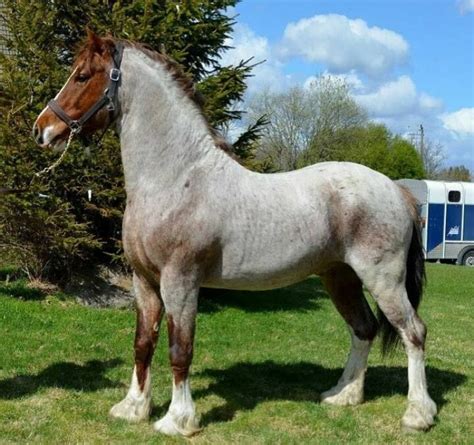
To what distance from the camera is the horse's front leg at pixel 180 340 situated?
12.9ft

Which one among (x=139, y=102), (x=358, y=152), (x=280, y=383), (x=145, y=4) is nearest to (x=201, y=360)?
(x=280, y=383)

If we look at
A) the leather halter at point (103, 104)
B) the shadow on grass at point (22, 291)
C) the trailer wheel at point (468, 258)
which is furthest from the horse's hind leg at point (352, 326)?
the trailer wheel at point (468, 258)

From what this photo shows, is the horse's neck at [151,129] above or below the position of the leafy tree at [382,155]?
below

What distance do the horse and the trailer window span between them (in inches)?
699

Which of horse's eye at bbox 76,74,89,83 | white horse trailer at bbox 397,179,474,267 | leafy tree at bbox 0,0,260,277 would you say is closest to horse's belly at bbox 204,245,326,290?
horse's eye at bbox 76,74,89,83

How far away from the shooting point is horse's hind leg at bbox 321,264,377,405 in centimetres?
487

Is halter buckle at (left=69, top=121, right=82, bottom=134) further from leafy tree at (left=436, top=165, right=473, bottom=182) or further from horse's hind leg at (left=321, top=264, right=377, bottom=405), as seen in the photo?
leafy tree at (left=436, top=165, right=473, bottom=182)

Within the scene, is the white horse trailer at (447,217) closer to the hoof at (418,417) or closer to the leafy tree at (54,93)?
the leafy tree at (54,93)

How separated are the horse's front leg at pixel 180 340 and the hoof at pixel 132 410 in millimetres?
260

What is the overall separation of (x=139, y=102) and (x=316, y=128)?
3094cm

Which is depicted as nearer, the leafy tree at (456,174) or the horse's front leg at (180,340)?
the horse's front leg at (180,340)

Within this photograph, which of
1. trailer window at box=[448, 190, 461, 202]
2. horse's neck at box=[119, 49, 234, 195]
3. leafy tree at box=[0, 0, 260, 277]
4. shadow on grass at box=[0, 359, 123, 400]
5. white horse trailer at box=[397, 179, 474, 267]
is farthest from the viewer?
trailer window at box=[448, 190, 461, 202]

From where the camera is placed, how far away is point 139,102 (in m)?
4.08

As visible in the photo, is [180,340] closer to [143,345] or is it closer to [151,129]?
[143,345]
